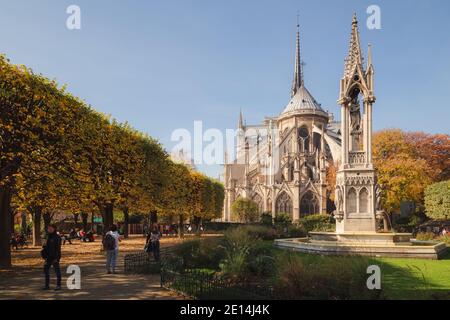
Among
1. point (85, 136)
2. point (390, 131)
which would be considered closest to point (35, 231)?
point (85, 136)

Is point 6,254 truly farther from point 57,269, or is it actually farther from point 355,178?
point 355,178

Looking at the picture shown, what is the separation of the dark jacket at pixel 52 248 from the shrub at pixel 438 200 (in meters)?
40.1

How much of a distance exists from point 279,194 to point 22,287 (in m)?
60.7

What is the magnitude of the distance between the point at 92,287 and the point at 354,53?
19.1 m

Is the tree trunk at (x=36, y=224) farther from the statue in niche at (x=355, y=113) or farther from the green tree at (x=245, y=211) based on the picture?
the green tree at (x=245, y=211)

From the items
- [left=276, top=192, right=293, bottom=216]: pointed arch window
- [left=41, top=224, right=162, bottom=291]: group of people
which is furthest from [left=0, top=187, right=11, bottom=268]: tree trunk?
[left=276, top=192, right=293, bottom=216]: pointed arch window

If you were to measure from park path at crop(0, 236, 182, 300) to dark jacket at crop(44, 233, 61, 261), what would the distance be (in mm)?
1041

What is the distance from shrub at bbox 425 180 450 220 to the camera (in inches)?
1576

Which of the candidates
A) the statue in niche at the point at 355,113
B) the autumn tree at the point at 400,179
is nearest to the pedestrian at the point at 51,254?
the statue in niche at the point at 355,113

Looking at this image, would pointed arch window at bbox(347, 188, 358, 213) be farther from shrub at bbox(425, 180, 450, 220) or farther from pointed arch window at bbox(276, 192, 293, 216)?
pointed arch window at bbox(276, 192, 293, 216)

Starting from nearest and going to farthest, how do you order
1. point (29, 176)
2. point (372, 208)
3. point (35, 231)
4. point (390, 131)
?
point (29, 176) → point (372, 208) → point (35, 231) → point (390, 131)

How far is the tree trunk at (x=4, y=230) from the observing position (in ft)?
55.8

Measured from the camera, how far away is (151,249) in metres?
17.7

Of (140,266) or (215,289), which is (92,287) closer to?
(140,266)
